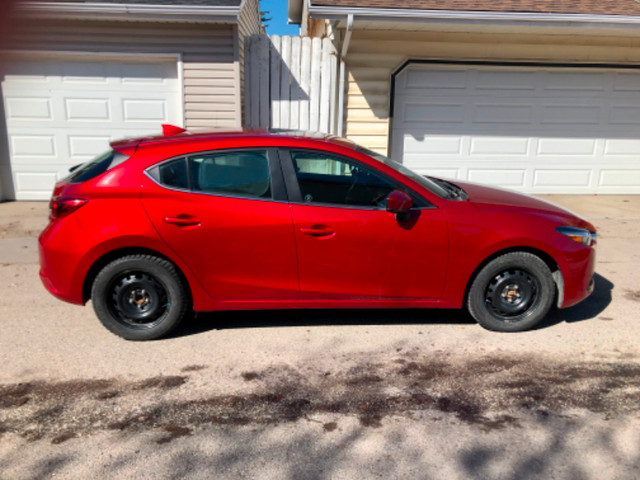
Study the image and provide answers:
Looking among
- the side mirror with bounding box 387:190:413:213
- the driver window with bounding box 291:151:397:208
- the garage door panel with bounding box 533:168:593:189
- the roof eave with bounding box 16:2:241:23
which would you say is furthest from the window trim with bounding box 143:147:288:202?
the garage door panel with bounding box 533:168:593:189

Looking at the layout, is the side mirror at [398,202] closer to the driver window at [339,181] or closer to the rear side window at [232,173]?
the driver window at [339,181]

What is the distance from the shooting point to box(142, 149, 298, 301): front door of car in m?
4.30

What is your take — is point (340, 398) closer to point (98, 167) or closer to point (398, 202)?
point (398, 202)

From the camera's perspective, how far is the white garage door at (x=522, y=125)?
10.1 metres

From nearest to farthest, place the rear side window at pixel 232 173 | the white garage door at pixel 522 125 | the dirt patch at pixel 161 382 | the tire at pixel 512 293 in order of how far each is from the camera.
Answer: the dirt patch at pixel 161 382 < the rear side window at pixel 232 173 < the tire at pixel 512 293 < the white garage door at pixel 522 125

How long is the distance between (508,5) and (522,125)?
2.41m

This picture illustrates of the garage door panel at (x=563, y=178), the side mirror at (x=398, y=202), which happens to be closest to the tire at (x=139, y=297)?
the side mirror at (x=398, y=202)

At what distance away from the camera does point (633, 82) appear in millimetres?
10430

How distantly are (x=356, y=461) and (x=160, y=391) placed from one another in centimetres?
146

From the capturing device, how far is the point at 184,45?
9.23 m

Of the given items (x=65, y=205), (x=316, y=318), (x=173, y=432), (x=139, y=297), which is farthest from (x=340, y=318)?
(x=65, y=205)

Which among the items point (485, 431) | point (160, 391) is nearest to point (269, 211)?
point (160, 391)

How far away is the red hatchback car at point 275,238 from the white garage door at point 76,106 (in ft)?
17.6

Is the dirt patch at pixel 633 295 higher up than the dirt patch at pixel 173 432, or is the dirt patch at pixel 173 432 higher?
the dirt patch at pixel 633 295
